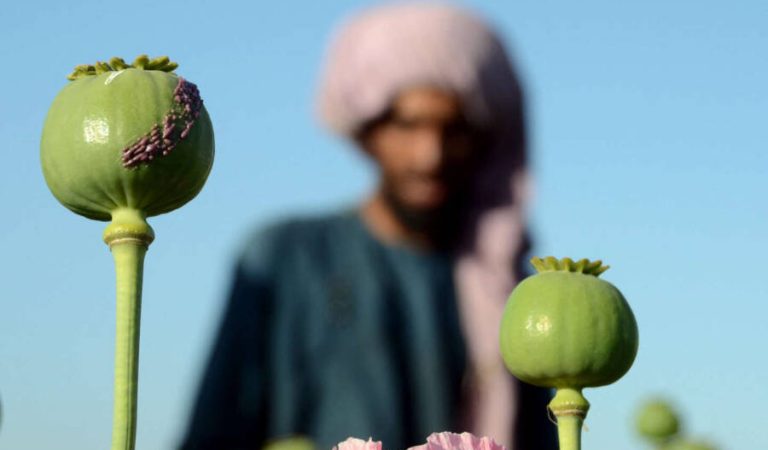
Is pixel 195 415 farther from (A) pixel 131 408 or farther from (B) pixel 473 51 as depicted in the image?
(A) pixel 131 408

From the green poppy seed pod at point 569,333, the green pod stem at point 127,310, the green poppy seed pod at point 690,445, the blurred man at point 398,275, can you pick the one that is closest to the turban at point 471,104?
the blurred man at point 398,275

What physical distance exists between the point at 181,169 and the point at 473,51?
14.1 ft

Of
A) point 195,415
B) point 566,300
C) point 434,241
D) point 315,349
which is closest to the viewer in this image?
point 566,300

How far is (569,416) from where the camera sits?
92 cm

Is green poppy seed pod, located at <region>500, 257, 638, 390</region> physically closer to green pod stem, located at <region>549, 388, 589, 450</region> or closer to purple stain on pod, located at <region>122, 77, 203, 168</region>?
green pod stem, located at <region>549, 388, 589, 450</region>

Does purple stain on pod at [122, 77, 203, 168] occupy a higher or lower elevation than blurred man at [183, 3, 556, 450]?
lower

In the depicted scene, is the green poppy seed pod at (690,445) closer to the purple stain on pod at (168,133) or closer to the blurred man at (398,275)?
the blurred man at (398,275)

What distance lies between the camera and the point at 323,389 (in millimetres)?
4488

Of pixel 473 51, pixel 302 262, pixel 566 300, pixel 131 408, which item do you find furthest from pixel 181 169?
pixel 473 51

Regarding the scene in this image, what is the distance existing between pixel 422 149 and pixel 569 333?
13.0ft

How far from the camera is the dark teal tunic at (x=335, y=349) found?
440 cm

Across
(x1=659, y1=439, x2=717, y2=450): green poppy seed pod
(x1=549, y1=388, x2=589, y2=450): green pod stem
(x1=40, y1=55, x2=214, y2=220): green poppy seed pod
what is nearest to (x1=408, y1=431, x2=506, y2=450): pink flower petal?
(x1=549, y1=388, x2=589, y2=450): green pod stem

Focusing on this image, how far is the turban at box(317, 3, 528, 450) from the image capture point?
188 inches

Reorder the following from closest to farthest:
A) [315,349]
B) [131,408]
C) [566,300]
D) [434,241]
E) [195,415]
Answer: [131,408]
[566,300]
[195,415]
[315,349]
[434,241]
